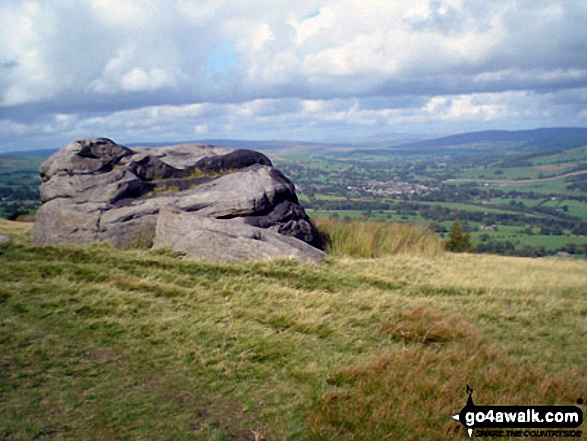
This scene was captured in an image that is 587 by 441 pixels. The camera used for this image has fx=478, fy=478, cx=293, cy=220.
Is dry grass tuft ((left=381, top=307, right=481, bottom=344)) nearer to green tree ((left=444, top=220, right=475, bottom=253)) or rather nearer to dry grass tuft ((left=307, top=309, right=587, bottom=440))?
dry grass tuft ((left=307, top=309, right=587, bottom=440))

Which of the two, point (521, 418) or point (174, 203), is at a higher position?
point (174, 203)

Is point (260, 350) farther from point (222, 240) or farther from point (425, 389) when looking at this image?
point (222, 240)

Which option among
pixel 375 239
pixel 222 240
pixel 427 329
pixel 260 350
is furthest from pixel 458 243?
pixel 260 350

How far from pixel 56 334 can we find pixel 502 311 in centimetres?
774

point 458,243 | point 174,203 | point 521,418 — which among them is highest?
point 174,203

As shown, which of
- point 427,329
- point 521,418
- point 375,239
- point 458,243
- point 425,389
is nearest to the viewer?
point 521,418

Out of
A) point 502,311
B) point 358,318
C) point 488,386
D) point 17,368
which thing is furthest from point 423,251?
point 17,368

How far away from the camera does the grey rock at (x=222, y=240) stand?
477 inches

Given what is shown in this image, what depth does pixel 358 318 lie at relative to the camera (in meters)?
8.20

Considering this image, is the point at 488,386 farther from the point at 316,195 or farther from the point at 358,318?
the point at 316,195

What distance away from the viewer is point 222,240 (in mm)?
12367

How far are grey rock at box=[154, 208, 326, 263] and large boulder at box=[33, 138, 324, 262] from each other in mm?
26

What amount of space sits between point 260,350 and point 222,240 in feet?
19.7

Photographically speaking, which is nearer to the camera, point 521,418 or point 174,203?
point 521,418
